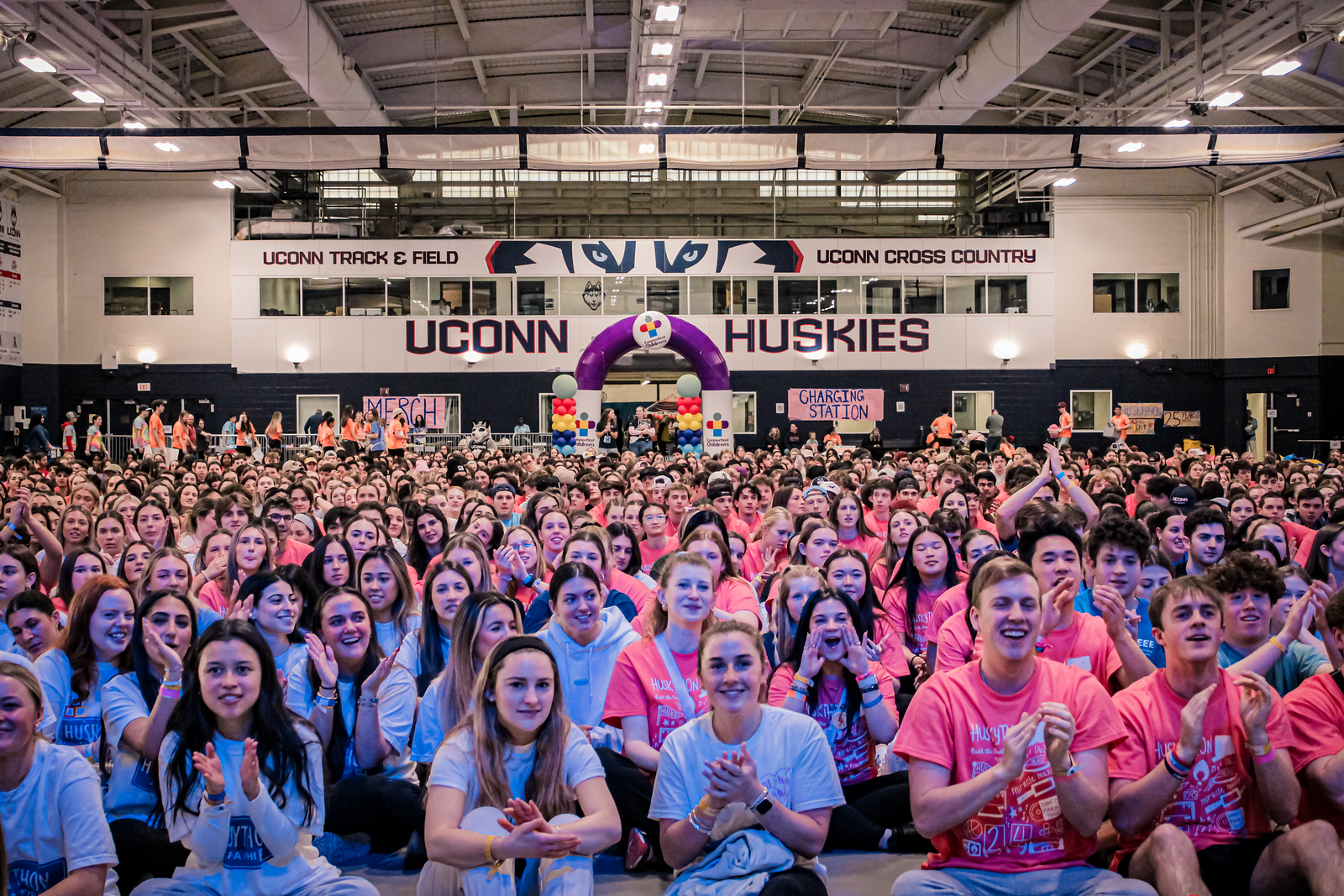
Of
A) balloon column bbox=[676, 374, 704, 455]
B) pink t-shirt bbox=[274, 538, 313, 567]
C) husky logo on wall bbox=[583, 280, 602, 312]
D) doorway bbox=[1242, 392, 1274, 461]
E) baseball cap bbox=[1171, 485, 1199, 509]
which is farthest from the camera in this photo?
husky logo on wall bbox=[583, 280, 602, 312]

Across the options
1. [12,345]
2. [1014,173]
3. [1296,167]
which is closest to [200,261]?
[12,345]

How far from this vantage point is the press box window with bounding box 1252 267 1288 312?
2862cm

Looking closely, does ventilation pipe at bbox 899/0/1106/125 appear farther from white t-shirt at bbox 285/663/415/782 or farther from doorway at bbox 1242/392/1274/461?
white t-shirt at bbox 285/663/415/782

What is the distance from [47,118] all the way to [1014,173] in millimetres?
23681

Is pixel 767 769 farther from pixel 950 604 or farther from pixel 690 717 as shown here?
pixel 950 604

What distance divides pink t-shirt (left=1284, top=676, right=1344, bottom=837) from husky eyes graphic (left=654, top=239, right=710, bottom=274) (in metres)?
26.1

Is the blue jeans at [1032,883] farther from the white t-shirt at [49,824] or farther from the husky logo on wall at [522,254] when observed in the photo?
the husky logo on wall at [522,254]

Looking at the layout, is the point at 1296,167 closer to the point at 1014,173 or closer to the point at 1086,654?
the point at 1014,173

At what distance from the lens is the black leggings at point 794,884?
3549 mm

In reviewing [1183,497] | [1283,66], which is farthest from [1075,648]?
[1283,66]

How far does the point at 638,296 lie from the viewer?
29391 millimetres

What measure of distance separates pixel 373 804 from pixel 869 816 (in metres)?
2.29

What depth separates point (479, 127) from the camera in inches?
716

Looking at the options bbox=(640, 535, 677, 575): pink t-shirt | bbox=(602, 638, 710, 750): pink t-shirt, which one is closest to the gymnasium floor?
bbox=(602, 638, 710, 750): pink t-shirt
